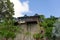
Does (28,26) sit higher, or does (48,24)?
(48,24)

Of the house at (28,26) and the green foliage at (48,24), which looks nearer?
the green foliage at (48,24)

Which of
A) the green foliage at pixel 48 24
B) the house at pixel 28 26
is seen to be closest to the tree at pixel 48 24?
the green foliage at pixel 48 24

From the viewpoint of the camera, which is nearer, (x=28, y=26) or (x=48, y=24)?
(x=48, y=24)

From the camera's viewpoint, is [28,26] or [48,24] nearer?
[48,24]

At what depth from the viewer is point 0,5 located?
1427 inches

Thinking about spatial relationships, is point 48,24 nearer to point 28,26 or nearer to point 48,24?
point 48,24

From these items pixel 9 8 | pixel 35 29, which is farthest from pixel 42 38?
pixel 9 8

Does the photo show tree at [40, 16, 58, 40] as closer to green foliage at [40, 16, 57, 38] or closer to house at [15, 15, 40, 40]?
green foliage at [40, 16, 57, 38]

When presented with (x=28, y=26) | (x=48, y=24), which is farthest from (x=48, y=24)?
(x=28, y=26)

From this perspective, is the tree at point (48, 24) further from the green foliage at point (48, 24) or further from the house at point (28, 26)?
the house at point (28, 26)

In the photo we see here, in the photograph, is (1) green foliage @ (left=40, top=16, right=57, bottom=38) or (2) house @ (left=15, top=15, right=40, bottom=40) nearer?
(1) green foliage @ (left=40, top=16, right=57, bottom=38)

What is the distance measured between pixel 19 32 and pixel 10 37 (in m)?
1.96

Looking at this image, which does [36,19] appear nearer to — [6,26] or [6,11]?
[6,26]

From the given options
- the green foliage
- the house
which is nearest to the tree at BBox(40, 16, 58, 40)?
the green foliage
